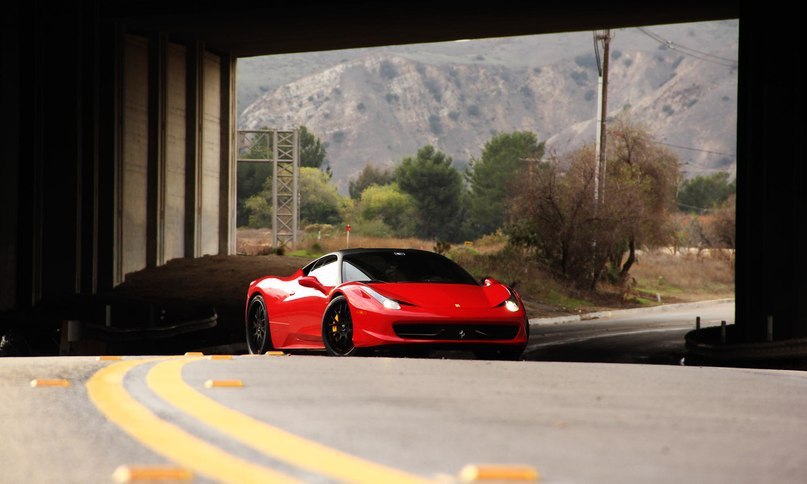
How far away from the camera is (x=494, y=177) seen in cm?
13012

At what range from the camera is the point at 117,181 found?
112 ft

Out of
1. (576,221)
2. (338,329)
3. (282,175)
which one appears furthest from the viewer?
(282,175)

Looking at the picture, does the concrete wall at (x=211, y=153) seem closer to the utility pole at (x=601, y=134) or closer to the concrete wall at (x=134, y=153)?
the concrete wall at (x=134, y=153)

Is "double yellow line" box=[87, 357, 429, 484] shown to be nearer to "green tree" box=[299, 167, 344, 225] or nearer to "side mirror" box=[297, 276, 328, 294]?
"side mirror" box=[297, 276, 328, 294]

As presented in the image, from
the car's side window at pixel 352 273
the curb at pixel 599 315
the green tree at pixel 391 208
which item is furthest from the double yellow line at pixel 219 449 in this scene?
the green tree at pixel 391 208

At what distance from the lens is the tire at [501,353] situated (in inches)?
506

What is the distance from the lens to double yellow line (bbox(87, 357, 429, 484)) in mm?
4758

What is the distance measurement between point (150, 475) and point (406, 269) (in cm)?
924

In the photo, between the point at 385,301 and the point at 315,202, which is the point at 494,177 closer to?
the point at 315,202

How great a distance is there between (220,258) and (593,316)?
40.6 feet

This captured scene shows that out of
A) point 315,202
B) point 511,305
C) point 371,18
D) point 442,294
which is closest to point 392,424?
point 442,294

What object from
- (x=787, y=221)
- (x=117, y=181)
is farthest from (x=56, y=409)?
(x=117, y=181)

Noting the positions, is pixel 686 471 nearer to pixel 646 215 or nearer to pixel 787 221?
pixel 787 221

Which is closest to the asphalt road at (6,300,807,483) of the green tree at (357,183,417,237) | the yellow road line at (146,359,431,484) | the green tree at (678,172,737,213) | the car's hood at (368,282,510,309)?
the yellow road line at (146,359,431,484)
